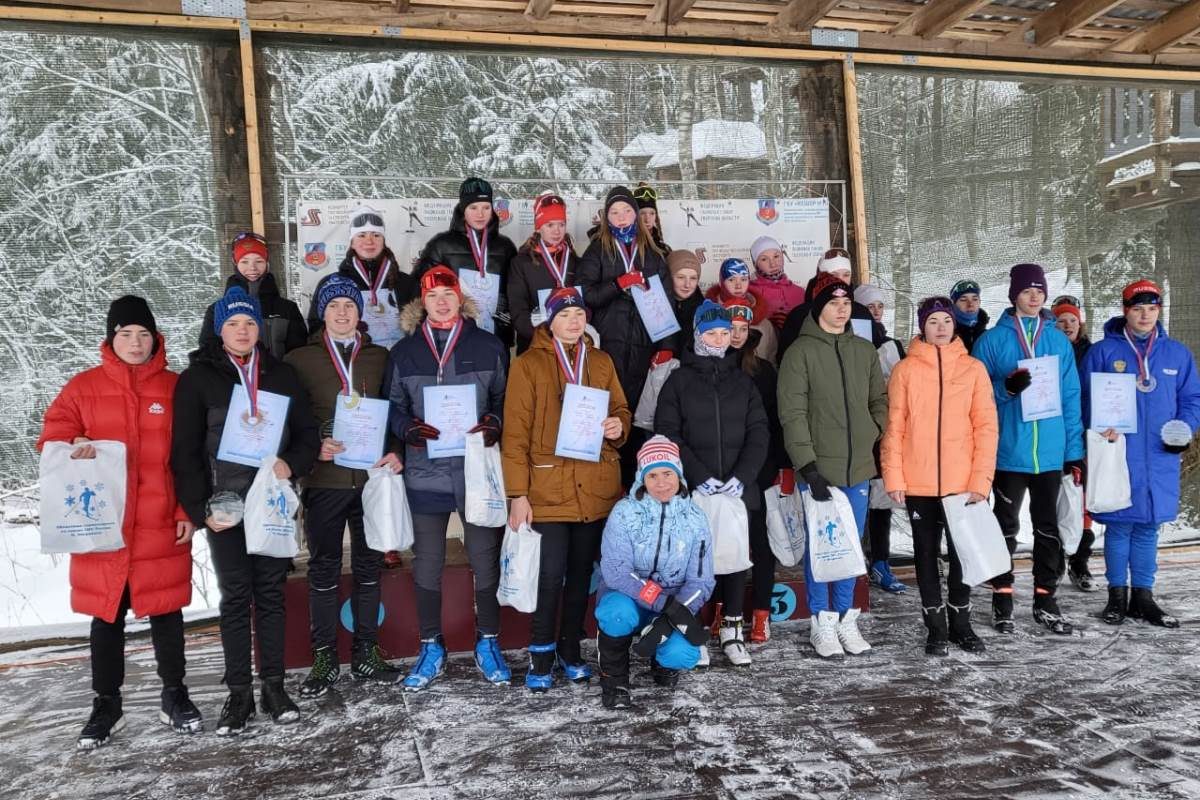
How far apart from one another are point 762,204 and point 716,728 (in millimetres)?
3430

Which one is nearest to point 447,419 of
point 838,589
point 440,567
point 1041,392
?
point 440,567

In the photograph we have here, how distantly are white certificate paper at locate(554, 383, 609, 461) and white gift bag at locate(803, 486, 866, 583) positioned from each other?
3.81 ft

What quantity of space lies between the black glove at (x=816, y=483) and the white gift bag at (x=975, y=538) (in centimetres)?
60

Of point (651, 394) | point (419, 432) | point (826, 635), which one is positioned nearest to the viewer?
point (419, 432)

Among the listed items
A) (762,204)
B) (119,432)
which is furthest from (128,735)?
(762,204)

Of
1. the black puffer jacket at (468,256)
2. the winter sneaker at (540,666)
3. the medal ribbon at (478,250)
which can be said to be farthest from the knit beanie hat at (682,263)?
the winter sneaker at (540,666)

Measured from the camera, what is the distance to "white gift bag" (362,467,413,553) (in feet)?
12.0

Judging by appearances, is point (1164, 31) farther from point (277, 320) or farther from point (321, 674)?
point (321, 674)

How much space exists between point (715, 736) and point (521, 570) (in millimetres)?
1071

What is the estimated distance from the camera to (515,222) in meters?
5.19

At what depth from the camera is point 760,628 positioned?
436cm

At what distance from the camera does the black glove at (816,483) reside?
397 centimetres

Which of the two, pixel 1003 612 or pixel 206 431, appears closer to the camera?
pixel 206 431

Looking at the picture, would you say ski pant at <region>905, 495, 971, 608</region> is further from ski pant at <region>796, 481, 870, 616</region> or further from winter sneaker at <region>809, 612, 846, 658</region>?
winter sneaker at <region>809, 612, 846, 658</region>
